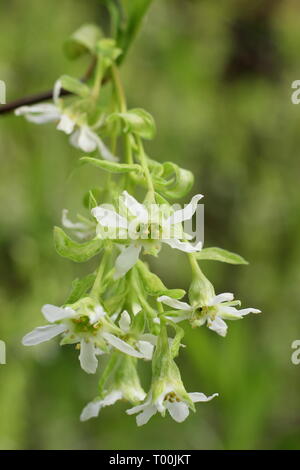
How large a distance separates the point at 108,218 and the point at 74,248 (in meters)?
0.06

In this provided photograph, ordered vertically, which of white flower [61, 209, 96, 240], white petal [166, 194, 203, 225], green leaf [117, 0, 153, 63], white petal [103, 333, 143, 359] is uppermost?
green leaf [117, 0, 153, 63]

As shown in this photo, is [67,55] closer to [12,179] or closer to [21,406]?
[12,179]

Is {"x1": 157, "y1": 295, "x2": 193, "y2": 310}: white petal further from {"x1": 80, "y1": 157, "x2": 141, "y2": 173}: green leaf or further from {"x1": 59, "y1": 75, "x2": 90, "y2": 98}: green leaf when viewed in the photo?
{"x1": 59, "y1": 75, "x2": 90, "y2": 98}: green leaf

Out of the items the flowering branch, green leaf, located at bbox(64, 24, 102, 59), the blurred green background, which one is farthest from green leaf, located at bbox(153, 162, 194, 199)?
the blurred green background

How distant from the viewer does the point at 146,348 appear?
0.74 m

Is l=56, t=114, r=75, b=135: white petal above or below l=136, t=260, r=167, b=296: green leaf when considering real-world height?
above

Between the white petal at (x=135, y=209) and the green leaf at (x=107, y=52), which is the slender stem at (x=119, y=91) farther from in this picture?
the white petal at (x=135, y=209)

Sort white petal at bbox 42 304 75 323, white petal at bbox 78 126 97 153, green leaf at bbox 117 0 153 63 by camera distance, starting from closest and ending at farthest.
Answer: white petal at bbox 42 304 75 323, white petal at bbox 78 126 97 153, green leaf at bbox 117 0 153 63

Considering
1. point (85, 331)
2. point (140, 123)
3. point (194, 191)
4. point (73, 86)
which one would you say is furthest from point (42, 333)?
point (194, 191)

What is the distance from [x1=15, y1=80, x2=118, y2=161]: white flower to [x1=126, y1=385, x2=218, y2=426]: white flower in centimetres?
33

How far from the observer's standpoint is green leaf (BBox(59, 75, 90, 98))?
918 mm

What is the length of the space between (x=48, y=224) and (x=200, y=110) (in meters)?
0.71

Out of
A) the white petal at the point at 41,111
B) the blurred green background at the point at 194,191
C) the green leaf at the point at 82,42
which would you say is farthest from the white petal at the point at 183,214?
the blurred green background at the point at 194,191

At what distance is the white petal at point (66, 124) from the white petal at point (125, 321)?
292 mm
